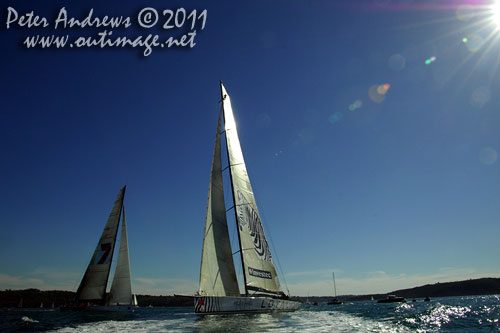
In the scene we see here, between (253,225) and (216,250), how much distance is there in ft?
15.7

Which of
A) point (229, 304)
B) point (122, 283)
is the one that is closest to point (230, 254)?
point (229, 304)

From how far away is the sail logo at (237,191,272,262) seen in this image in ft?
82.8

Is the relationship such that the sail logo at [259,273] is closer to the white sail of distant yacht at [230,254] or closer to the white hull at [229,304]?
the white sail of distant yacht at [230,254]

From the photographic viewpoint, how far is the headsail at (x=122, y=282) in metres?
35.4

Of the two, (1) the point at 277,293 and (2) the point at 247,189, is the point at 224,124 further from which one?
(1) the point at 277,293

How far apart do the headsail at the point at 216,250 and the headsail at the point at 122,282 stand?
64.6 ft

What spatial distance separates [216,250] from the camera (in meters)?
23.1

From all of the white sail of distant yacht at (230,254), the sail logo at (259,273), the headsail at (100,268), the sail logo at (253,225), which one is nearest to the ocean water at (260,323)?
the white sail of distant yacht at (230,254)

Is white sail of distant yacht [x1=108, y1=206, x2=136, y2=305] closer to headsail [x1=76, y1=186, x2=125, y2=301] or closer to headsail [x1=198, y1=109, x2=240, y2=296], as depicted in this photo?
headsail [x1=76, y1=186, x2=125, y2=301]

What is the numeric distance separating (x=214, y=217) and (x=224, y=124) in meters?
9.74

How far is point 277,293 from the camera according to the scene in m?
25.7

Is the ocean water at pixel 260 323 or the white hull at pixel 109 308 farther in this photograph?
the white hull at pixel 109 308

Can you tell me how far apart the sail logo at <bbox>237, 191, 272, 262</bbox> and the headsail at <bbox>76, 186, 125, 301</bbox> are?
75.2 feet

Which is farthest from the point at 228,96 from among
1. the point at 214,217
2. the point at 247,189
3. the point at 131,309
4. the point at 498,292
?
the point at 498,292
